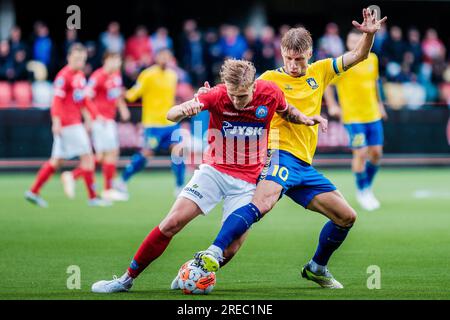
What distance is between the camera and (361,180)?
13.2 metres

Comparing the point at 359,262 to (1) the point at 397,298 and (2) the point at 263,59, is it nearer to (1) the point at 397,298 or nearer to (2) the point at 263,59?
(1) the point at 397,298

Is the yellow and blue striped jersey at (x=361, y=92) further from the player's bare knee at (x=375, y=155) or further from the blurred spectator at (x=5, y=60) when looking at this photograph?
the blurred spectator at (x=5, y=60)

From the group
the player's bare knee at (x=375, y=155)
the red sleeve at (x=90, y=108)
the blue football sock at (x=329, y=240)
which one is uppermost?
the red sleeve at (x=90, y=108)

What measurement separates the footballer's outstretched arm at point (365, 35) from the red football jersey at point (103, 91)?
25.5ft

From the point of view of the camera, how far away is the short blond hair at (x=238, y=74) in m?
6.55

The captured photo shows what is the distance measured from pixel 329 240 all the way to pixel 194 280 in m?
1.25

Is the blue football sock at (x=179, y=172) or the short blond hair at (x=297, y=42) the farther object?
the blue football sock at (x=179, y=172)

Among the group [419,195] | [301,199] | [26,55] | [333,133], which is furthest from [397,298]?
[26,55]

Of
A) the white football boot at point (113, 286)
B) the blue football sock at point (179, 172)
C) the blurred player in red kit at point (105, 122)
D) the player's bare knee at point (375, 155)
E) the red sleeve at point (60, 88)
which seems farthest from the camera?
the blue football sock at point (179, 172)

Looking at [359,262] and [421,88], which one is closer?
[359,262]

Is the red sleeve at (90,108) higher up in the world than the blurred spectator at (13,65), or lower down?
lower down

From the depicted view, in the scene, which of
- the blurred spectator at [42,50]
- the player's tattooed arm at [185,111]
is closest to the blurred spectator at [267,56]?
the blurred spectator at [42,50]

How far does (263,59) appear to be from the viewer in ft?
69.1
